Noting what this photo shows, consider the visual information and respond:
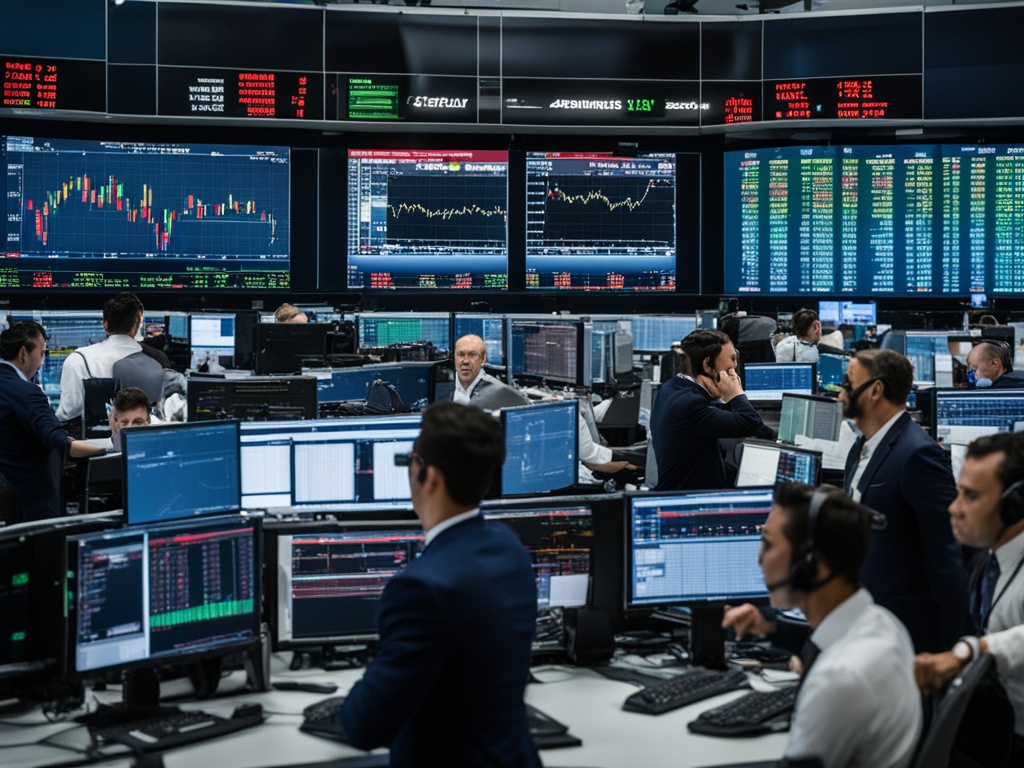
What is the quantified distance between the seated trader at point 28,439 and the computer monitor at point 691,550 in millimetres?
2753

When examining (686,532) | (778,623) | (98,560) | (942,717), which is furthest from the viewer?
(686,532)

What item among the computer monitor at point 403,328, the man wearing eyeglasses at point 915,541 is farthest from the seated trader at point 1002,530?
the computer monitor at point 403,328

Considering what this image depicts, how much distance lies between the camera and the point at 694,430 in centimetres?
530

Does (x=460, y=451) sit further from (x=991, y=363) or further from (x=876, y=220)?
(x=876, y=220)

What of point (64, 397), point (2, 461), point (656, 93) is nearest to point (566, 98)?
point (656, 93)

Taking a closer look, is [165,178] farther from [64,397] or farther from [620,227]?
[64,397]

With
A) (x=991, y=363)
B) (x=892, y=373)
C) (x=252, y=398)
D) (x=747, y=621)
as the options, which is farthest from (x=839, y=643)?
(x=991, y=363)

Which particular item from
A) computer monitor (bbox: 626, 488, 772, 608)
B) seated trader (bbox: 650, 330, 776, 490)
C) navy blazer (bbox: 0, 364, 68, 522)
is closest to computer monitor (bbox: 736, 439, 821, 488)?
computer monitor (bbox: 626, 488, 772, 608)

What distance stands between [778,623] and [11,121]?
366 inches

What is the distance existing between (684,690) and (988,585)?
0.91m

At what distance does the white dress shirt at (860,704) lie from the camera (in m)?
2.16

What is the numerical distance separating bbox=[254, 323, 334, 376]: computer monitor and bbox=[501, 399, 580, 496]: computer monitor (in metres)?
3.02

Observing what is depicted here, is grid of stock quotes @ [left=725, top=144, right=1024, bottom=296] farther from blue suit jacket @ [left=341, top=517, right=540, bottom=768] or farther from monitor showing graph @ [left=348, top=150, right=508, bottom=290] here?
blue suit jacket @ [left=341, top=517, right=540, bottom=768]

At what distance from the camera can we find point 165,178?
11.0 meters
